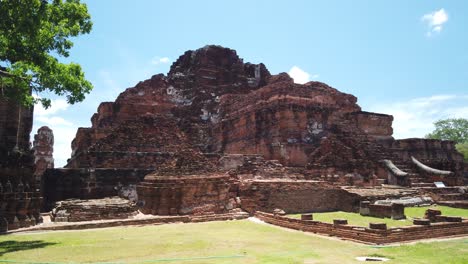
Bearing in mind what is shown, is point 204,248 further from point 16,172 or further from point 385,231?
point 16,172

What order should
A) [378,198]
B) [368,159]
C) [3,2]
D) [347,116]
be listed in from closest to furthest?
1. [3,2]
2. [378,198]
3. [368,159]
4. [347,116]

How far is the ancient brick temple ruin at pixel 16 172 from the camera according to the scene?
12.6 metres

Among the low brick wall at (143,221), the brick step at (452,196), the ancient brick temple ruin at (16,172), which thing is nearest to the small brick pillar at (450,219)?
the low brick wall at (143,221)

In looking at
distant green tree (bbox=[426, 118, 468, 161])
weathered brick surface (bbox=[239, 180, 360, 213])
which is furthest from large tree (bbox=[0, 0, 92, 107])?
distant green tree (bbox=[426, 118, 468, 161])

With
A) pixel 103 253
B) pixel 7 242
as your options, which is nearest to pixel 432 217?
pixel 103 253

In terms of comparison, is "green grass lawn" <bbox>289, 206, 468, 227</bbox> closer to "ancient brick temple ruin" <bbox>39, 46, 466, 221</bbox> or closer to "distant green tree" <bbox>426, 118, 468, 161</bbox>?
"ancient brick temple ruin" <bbox>39, 46, 466, 221</bbox>

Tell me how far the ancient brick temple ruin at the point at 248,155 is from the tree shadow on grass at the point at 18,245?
6291 mm

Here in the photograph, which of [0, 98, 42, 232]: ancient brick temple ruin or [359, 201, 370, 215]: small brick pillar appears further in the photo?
[359, 201, 370, 215]: small brick pillar

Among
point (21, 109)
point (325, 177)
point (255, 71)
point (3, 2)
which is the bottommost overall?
point (325, 177)

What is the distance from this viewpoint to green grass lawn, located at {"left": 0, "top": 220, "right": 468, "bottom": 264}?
7578 millimetres

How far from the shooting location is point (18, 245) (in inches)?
371

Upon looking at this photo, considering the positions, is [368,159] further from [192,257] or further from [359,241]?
[192,257]

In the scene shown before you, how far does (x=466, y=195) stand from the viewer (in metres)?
21.2

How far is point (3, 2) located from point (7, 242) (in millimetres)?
5843
